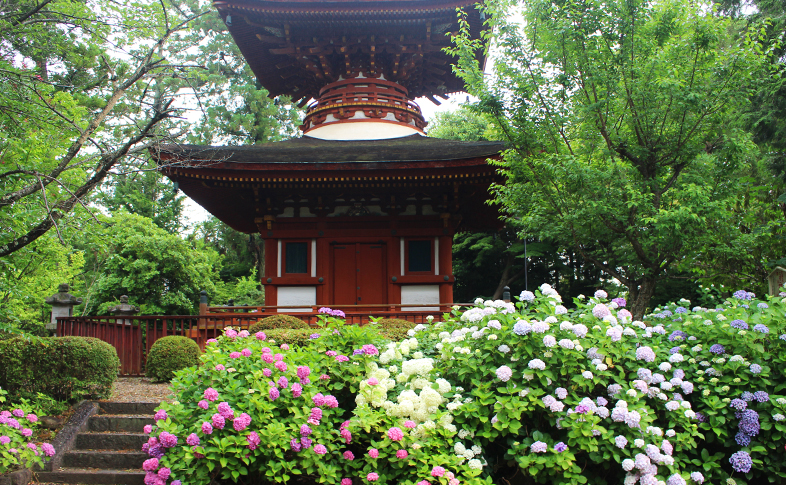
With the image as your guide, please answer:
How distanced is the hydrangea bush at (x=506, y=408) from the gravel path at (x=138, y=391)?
11.2 ft

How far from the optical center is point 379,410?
3816mm

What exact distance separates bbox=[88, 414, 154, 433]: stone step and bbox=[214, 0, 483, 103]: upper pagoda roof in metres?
9.65

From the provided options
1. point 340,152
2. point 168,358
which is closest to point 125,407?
point 168,358

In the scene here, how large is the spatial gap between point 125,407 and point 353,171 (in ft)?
19.1

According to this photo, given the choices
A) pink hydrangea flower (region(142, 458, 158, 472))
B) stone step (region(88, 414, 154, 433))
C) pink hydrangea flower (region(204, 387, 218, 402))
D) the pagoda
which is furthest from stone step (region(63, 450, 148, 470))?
the pagoda

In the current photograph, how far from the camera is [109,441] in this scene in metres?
6.06

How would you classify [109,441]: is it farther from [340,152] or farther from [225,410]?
[340,152]

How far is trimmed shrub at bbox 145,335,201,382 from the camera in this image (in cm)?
821

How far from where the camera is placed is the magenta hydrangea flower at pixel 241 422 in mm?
3291

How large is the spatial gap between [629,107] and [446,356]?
15.5 ft

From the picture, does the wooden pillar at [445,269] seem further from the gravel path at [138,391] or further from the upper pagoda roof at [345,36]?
the gravel path at [138,391]

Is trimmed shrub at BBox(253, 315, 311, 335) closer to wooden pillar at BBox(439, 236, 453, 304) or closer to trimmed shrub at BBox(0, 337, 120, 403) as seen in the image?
trimmed shrub at BBox(0, 337, 120, 403)

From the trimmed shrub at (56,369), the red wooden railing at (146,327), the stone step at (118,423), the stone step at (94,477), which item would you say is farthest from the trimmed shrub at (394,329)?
the trimmed shrub at (56,369)

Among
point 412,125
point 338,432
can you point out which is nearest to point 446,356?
point 338,432
